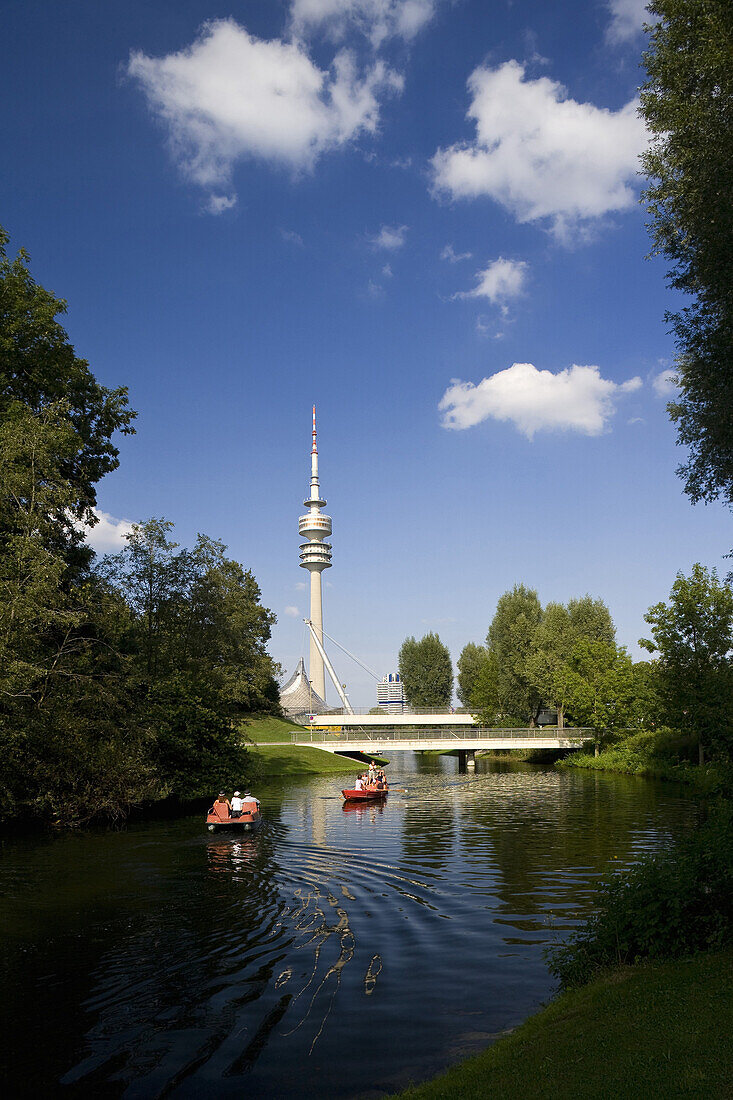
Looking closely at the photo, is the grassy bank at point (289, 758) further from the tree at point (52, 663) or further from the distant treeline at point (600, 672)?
the tree at point (52, 663)

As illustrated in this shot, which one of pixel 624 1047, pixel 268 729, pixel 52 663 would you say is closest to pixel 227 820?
pixel 52 663

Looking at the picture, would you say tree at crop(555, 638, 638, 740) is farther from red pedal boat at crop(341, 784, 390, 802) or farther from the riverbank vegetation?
the riverbank vegetation

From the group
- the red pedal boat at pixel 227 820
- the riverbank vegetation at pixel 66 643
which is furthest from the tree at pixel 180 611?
the red pedal boat at pixel 227 820

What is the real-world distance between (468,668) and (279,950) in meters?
101

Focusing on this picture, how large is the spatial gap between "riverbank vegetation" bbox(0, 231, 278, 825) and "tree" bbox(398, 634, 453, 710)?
75076mm

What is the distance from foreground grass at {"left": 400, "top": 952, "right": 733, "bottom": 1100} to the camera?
6.97 meters

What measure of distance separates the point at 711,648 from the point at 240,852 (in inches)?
1301

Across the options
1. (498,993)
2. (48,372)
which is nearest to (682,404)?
(498,993)

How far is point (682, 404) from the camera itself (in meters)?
22.8

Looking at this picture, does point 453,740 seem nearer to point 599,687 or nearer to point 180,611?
point 599,687

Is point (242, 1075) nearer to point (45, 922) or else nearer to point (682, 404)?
point (45, 922)

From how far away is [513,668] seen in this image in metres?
86.9

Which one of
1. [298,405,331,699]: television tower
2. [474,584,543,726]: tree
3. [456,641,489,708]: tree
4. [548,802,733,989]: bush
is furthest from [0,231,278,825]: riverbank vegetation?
[298,405,331,699]: television tower

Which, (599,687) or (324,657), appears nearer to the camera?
(599,687)
